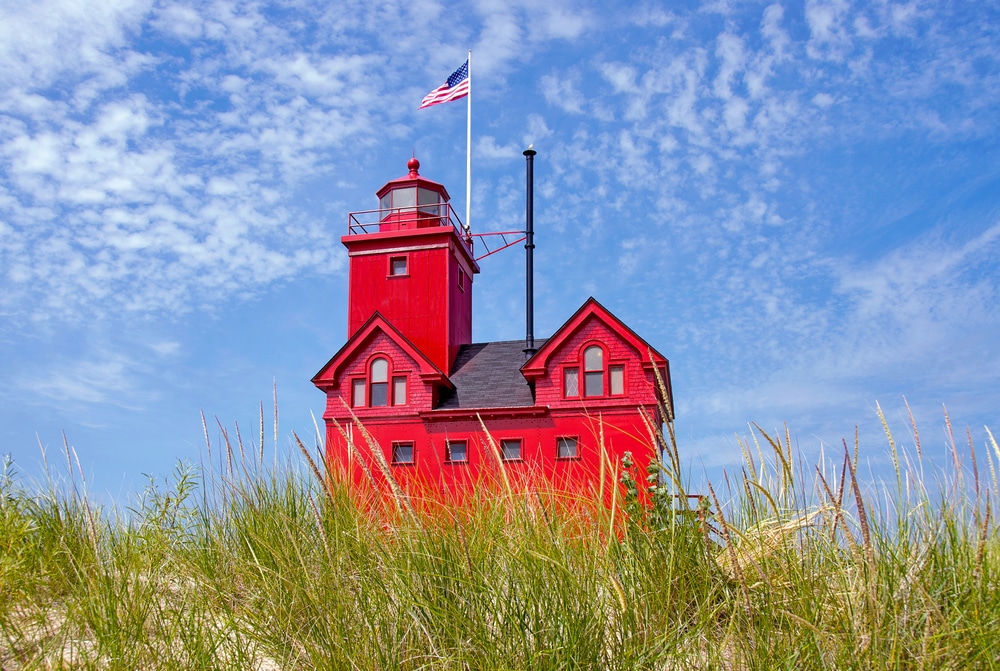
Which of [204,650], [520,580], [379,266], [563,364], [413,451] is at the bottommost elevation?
[204,650]

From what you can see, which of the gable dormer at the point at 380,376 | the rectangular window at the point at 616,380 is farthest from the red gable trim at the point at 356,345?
the rectangular window at the point at 616,380

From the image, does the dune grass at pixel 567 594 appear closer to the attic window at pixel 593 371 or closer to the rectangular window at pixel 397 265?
the attic window at pixel 593 371

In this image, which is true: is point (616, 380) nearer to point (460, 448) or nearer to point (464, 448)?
point (464, 448)

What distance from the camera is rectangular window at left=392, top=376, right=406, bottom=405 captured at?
22.2 metres

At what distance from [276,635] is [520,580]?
5.93ft

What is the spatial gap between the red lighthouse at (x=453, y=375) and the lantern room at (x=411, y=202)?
1.07 ft

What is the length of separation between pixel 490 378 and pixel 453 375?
1284 millimetres

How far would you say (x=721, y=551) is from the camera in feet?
19.7

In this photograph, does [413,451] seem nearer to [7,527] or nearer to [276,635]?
[7,527]

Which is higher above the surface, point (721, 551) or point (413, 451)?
point (413, 451)

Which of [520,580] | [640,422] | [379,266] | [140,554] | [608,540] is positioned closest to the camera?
[520,580]

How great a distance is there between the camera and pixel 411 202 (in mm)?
27531

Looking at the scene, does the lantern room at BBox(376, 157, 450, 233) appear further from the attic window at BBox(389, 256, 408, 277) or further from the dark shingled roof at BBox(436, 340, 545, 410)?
the dark shingled roof at BBox(436, 340, 545, 410)

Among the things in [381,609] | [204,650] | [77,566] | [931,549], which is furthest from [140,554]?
[931,549]
